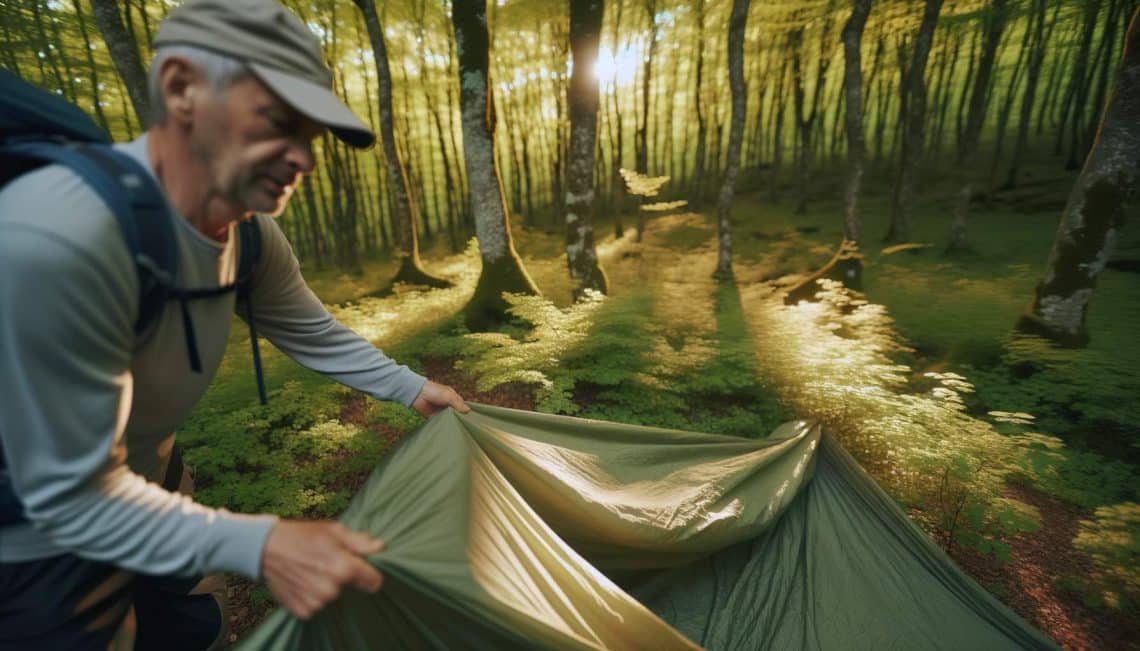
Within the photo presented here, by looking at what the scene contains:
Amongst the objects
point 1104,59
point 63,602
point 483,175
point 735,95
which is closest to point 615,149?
point 735,95

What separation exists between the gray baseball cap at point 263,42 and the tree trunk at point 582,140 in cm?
549

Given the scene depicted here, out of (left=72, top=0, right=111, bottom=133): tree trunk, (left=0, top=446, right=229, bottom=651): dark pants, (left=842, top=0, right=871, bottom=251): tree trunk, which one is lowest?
(left=0, top=446, right=229, bottom=651): dark pants

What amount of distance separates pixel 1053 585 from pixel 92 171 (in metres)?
5.08

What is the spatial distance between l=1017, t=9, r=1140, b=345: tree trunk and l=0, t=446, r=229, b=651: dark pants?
309 inches

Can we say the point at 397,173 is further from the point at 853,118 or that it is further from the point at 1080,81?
the point at 1080,81

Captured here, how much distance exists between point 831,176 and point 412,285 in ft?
74.3

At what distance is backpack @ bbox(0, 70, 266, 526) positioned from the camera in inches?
33.4

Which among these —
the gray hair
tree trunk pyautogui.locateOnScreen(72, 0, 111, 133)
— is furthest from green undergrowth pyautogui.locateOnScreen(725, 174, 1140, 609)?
tree trunk pyautogui.locateOnScreen(72, 0, 111, 133)

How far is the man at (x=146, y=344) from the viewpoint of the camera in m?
0.77

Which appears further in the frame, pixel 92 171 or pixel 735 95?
pixel 735 95

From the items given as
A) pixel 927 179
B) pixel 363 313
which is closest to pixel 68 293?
pixel 363 313

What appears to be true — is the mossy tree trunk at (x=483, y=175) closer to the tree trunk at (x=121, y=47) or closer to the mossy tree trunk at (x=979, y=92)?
the tree trunk at (x=121, y=47)

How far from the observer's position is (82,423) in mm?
816

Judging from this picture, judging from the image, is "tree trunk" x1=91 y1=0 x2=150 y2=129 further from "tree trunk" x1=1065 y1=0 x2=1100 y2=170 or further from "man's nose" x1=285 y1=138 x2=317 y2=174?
"tree trunk" x1=1065 y1=0 x2=1100 y2=170
